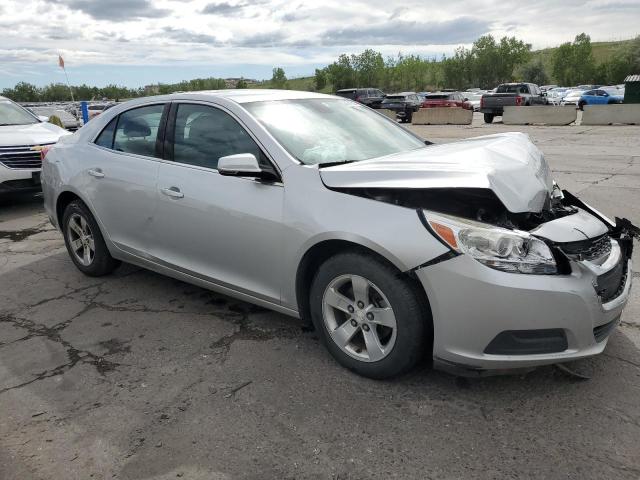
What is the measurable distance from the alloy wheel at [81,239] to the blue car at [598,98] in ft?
118

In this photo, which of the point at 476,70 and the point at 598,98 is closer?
the point at 598,98

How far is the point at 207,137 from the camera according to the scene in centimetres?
384

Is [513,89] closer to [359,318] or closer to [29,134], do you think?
[29,134]

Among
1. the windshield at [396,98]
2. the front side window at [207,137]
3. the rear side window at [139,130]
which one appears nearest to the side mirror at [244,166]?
the front side window at [207,137]

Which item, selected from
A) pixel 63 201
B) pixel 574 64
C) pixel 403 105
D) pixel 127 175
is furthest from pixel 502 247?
pixel 574 64

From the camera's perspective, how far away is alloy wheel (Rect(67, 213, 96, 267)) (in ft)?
16.0

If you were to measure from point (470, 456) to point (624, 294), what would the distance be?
1277 mm

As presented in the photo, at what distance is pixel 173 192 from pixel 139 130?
91 centimetres

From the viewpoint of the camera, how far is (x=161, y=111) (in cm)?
420

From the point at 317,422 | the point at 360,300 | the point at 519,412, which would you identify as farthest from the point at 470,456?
the point at 360,300

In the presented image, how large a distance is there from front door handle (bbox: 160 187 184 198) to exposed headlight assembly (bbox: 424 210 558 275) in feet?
6.47

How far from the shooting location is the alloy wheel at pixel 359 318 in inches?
114

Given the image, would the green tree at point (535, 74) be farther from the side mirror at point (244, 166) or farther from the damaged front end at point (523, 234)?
the side mirror at point (244, 166)

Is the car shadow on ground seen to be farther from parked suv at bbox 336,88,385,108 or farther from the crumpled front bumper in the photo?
parked suv at bbox 336,88,385,108
